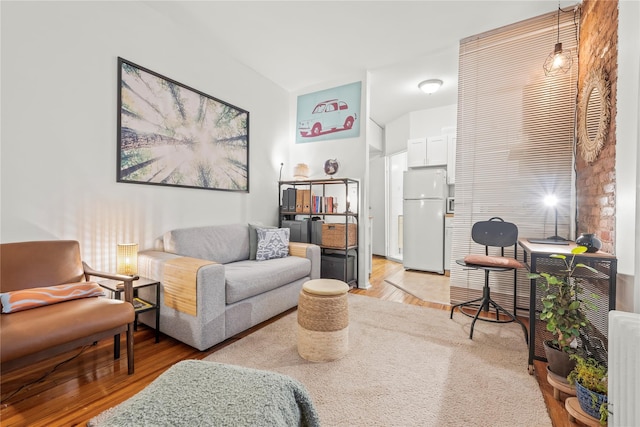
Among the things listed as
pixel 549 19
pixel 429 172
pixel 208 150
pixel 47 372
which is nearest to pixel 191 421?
pixel 47 372

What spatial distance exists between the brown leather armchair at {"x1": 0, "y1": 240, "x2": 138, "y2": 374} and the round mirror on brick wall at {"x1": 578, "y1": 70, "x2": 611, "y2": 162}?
3.31m

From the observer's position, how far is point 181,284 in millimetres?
1990

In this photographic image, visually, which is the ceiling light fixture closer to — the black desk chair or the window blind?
the window blind

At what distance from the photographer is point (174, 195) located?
111 inches

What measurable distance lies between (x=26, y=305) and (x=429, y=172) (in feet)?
15.5

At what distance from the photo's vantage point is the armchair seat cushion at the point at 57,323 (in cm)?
126

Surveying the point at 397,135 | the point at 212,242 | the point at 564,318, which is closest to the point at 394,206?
the point at 397,135

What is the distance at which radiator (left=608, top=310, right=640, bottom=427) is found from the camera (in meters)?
1.00

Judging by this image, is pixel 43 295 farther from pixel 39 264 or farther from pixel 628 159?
pixel 628 159

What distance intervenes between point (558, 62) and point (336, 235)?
106 inches

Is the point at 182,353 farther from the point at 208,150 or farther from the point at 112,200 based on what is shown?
the point at 208,150

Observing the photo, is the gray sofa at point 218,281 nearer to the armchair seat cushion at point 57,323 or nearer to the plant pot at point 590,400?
the armchair seat cushion at point 57,323

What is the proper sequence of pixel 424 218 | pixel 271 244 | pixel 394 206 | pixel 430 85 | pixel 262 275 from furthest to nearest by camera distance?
1. pixel 394 206
2. pixel 424 218
3. pixel 430 85
4. pixel 271 244
5. pixel 262 275

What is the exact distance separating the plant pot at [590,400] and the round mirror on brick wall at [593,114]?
5.34 ft
